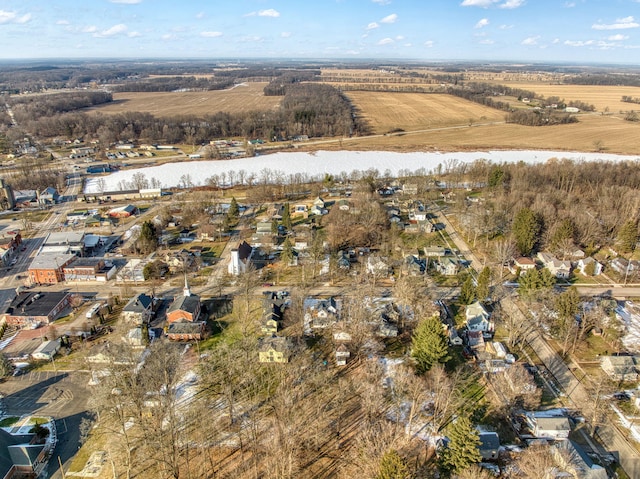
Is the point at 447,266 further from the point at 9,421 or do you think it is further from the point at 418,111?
the point at 418,111

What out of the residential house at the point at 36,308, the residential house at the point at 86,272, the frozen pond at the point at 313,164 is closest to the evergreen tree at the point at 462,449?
the residential house at the point at 36,308

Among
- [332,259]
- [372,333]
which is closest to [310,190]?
[332,259]

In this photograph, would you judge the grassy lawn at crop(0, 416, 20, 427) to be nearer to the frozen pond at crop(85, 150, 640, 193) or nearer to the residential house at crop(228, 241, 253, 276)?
the residential house at crop(228, 241, 253, 276)

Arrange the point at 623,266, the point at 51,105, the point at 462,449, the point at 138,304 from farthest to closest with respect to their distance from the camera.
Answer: the point at 51,105, the point at 623,266, the point at 138,304, the point at 462,449

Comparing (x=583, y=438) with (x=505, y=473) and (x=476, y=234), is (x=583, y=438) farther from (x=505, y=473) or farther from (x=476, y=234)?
(x=476, y=234)

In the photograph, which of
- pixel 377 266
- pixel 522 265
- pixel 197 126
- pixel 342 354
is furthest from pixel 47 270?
pixel 197 126

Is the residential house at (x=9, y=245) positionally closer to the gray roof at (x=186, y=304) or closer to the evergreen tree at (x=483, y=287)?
the gray roof at (x=186, y=304)
